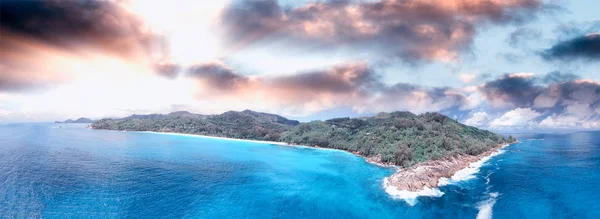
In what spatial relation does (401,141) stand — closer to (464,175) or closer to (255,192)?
(464,175)

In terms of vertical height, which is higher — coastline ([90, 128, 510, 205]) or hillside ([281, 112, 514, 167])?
hillside ([281, 112, 514, 167])

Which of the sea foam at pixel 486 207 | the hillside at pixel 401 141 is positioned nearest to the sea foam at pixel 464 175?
the hillside at pixel 401 141

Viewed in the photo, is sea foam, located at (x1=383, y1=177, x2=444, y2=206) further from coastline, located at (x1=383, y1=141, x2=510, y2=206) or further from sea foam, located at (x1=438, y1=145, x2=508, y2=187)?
sea foam, located at (x1=438, y1=145, x2=508, y2=187)

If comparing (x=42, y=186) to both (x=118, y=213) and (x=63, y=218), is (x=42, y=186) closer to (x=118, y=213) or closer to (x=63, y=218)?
(x=63, y=218)

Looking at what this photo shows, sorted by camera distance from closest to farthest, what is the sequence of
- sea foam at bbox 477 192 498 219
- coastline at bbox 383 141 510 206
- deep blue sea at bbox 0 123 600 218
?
deep blue sea at bbox 0 123 600 218 → sea foam at bbox 477 192 498 219 → coastline at bbox 383 141 510 206

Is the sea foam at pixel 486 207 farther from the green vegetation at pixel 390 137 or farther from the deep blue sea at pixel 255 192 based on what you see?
the green vegetation at pixel 390 137

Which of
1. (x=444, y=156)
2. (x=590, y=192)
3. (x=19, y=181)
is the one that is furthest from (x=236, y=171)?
(x=590, y=192)

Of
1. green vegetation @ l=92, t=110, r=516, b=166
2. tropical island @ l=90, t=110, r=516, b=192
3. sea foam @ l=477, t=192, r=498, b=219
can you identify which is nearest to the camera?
sea foam @ l=477, t=192, r=498, b=219

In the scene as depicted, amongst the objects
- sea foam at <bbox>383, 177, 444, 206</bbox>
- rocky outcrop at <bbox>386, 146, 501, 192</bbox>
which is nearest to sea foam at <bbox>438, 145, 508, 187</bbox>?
rocky outcrop at <bbox>386, 146, 501, 192</bbox>
